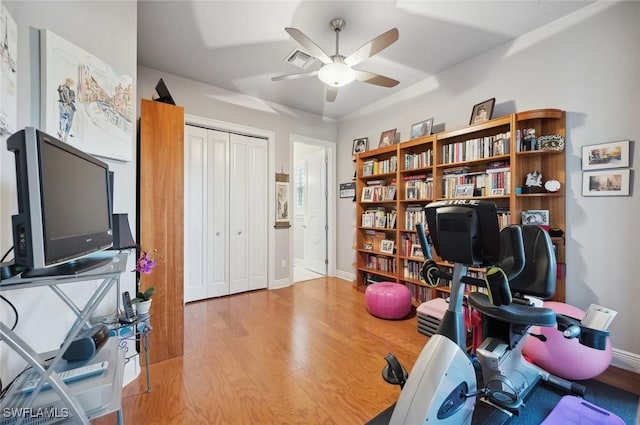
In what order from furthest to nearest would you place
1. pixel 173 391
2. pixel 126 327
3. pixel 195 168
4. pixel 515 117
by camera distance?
1. pixel 195 168
2. pixel 515 117
3. pixel 173 391
4. pixel 126 327

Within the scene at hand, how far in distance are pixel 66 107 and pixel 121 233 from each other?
75 cm

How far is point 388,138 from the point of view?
378 cm

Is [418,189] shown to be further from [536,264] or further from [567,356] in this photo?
[567,356]

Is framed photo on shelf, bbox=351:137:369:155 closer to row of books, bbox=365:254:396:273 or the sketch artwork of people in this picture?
row of books, bbox=365:254:396:273

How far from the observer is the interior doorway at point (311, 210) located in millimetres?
4820

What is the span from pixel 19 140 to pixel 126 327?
1174 millimetres

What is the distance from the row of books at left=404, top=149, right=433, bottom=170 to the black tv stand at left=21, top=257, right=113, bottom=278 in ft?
10.1

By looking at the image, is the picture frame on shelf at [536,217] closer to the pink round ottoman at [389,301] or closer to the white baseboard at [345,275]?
the pink round ottoman at [389,301]

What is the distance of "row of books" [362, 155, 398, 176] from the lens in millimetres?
3539

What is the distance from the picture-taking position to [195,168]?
344 cm

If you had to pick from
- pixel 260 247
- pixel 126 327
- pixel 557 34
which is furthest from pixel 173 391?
pixel 557 34

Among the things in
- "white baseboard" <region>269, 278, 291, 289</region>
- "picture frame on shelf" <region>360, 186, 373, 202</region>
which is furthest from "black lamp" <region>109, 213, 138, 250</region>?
"picture frame on shelf" <region>360, 186, 373, 202</region>

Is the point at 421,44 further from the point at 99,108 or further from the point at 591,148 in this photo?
the point at 99,108

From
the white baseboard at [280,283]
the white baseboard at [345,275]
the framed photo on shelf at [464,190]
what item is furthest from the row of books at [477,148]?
the white baseboard at [280,283]
